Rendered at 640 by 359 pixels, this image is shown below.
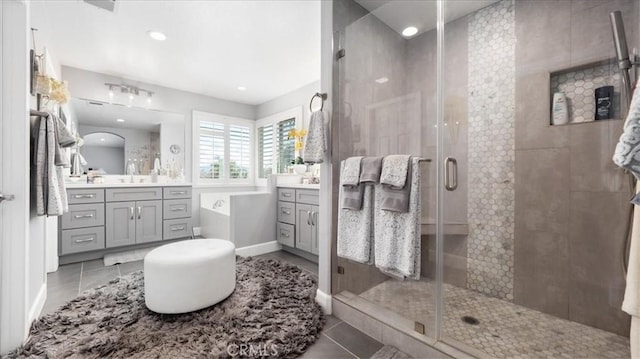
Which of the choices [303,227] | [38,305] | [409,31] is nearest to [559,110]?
[409,31]

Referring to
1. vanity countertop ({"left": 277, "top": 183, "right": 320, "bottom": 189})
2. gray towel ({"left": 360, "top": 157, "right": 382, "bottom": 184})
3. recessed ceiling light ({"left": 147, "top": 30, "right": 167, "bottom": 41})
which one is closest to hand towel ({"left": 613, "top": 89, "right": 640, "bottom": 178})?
gray towel ({"left": 360, "top": 157, "right": 382, "bottom": 184})

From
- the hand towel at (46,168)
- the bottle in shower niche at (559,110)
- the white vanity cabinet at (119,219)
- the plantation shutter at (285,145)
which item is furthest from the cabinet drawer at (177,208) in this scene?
the bottle in shower niche at (559,110)

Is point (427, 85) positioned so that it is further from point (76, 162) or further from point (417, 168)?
point (76, 162)

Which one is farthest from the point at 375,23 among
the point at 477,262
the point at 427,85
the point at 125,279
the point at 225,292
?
the point at 125,279

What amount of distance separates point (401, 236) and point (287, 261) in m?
1.72

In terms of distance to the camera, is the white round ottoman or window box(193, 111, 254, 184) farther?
window box(193, 111, 254, 184)

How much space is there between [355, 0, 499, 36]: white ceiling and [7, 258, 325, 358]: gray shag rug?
2.13 metres

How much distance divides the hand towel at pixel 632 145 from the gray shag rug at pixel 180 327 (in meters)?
1.53

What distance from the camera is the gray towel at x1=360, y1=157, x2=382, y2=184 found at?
5.20ft

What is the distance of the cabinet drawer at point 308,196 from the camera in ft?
9.16

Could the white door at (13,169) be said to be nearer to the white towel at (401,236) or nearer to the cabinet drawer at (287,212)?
the white towel at (401,236)

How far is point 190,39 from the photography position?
8.52ft

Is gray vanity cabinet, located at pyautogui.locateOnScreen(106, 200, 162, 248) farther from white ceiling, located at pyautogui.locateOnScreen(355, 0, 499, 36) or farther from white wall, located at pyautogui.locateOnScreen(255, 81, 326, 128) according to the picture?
white ceiling, located at pyautogui.locateOnScreen(355, 0, 499, 36)

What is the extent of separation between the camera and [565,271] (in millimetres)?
1636
